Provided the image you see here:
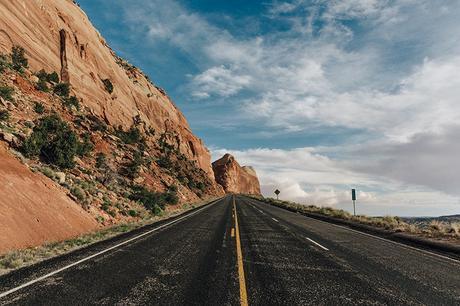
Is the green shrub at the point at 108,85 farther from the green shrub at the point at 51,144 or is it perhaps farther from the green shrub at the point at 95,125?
the green shrub at the point at 51,144

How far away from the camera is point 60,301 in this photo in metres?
Result: 5.61

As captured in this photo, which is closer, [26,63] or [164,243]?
[164,243]

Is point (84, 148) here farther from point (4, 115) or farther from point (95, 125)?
point (95, 125)

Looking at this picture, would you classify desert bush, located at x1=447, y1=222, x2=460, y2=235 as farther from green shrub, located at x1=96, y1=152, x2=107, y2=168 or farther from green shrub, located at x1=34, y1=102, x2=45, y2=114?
green shrub, located at x1=34, y1=102, x2=45, y2=114

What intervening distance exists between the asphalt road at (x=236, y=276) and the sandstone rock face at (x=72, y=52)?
2819cm

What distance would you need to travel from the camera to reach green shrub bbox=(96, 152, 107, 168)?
2707 centimetres

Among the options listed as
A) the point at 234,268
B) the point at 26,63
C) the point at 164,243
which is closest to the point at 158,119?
the point at 26,63

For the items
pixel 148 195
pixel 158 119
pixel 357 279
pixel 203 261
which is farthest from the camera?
pixel 158 119

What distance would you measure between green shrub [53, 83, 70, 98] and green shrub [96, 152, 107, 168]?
855 centimetres

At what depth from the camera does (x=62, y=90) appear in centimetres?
3269

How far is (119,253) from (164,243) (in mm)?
2164

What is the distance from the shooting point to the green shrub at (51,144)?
757 inches

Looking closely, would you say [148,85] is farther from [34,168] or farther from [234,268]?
[234,268]

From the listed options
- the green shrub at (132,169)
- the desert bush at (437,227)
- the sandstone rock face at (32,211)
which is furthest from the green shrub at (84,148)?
the desert bush at (437,227)
